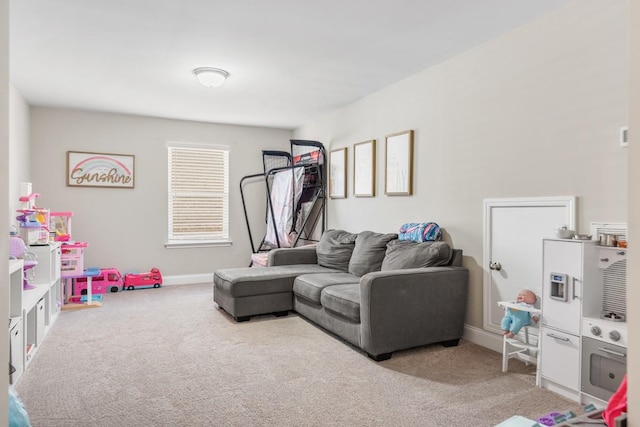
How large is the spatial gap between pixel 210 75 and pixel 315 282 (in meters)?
2.20

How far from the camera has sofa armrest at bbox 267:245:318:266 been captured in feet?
16.4

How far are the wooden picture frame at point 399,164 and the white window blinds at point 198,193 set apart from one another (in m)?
2.99

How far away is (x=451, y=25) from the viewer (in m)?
3.05

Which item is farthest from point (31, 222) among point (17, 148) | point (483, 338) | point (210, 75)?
point (483, 338)

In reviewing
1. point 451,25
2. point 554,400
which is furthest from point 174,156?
point 554,400

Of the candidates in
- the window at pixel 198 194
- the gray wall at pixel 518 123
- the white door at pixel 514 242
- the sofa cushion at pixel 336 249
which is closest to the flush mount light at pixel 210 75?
the gray wall at pixel 518 123

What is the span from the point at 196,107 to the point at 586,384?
4993mm

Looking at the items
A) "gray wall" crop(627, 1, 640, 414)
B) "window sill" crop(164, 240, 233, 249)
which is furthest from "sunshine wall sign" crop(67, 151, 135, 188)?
"gray wall" crop(627, 1, 640, 414)

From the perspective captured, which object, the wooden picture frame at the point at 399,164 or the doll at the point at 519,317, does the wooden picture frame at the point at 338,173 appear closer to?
the wooden picture frame at the point at 399,164

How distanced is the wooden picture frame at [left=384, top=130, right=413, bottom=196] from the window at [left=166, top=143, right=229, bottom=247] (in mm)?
2997

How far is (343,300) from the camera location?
3.37 meters

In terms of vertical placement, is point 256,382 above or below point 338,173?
below

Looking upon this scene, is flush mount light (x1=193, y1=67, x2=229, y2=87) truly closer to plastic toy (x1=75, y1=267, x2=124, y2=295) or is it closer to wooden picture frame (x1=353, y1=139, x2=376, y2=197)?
wooden picture frame (x1=353, y1=139, x2=376, y2=197)

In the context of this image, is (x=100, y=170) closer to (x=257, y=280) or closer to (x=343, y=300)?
(x=257, y=280)
